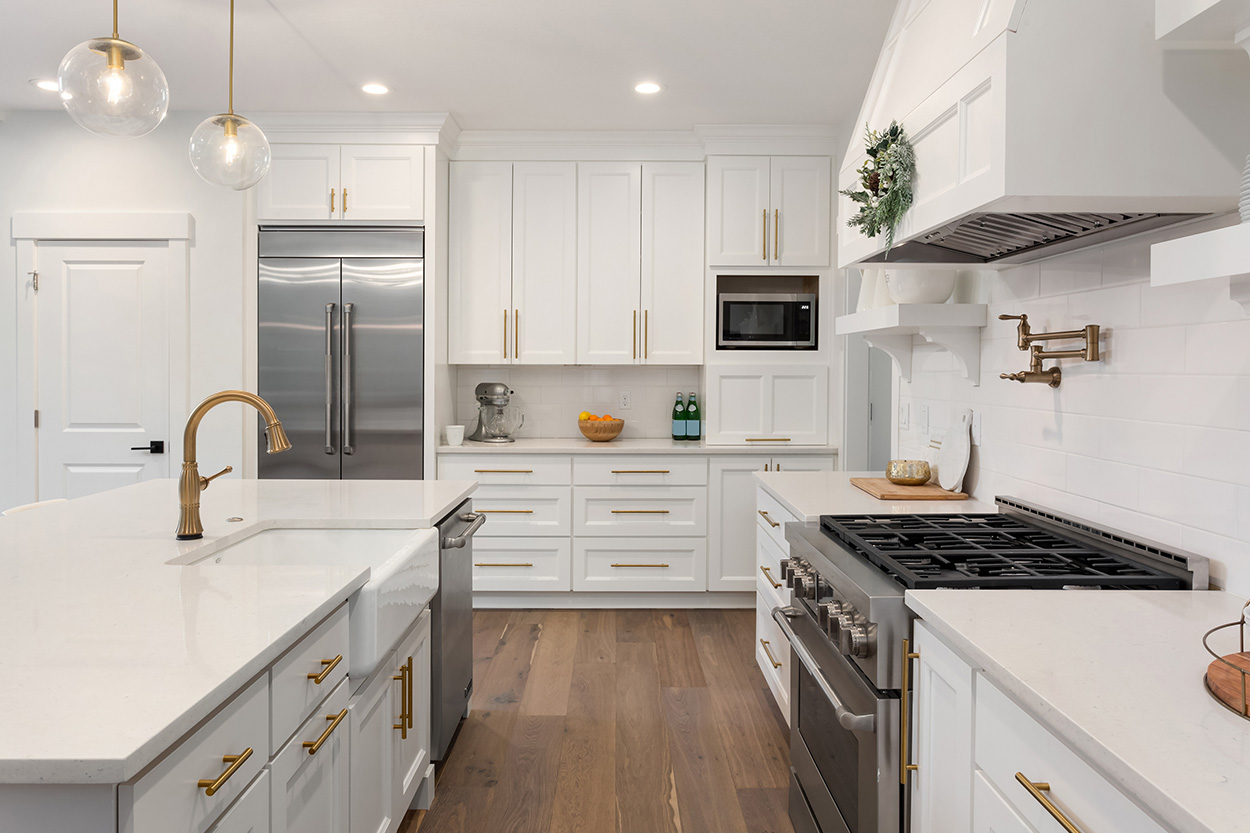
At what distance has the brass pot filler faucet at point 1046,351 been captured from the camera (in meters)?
1.88

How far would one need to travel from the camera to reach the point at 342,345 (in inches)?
164

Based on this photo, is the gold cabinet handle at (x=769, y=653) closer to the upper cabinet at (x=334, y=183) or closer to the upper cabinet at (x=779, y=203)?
the upper cabinet at (x=779, y=203)

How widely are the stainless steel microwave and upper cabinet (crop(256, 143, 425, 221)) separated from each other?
177 cm

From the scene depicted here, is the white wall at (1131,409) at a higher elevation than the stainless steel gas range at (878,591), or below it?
higher

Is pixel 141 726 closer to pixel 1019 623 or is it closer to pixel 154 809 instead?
pixel 154 809

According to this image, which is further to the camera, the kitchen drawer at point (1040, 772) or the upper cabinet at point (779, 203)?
the upper cabinet at point (779, 203)

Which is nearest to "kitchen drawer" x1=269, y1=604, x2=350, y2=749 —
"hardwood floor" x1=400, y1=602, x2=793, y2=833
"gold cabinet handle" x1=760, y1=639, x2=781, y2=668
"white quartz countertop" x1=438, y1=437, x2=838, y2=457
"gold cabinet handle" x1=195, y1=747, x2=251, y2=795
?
"gold cabinet handle" x1=195, y1=747, x2=251, y2=795

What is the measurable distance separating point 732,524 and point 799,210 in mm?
1766

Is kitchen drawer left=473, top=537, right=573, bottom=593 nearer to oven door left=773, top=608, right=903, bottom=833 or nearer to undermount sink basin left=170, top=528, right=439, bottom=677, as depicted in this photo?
undermount sink basin left=170, top=528, right=439, bottom=677

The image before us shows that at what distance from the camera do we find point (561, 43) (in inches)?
126

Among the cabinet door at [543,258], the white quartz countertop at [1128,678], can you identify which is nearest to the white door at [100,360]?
the cabinet door at [543,258]

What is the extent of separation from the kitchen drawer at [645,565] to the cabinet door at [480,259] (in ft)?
4.09

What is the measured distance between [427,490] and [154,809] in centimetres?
181

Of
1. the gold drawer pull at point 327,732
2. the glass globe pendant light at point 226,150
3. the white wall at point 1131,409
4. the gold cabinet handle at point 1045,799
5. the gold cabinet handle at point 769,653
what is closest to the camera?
the gold cabinet handle at point 1045,799
